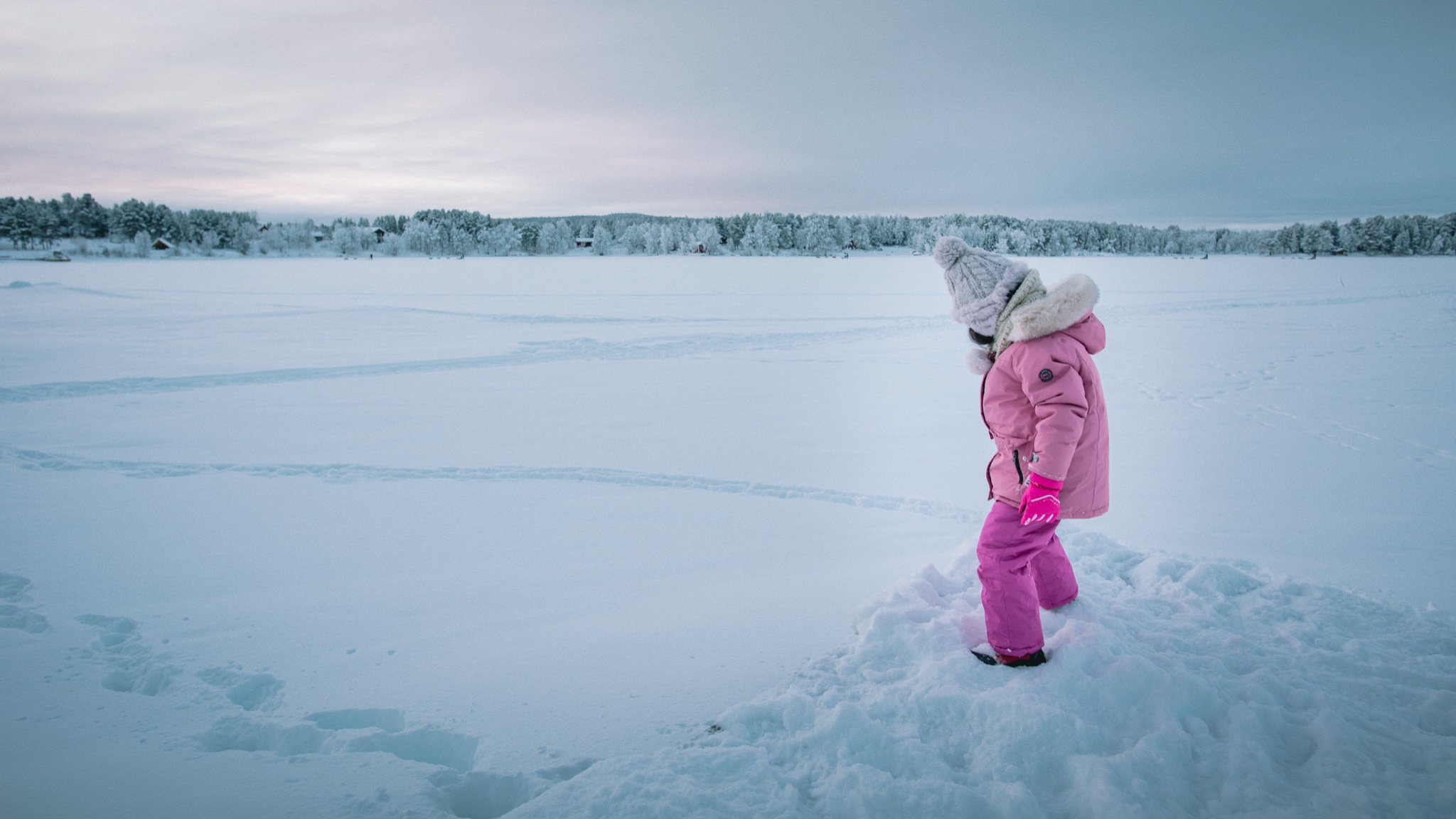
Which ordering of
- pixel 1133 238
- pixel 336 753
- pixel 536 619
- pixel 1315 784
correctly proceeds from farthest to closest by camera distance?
pixel 1133 238
pixel 536 619
pixel 336 753
pixel 1315 784

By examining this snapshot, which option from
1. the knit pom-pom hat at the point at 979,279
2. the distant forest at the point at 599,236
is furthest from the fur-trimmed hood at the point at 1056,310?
the distant forest at the point at 599,236

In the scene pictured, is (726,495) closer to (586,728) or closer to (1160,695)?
(586,728)

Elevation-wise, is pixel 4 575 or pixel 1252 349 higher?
pixel 1252 349

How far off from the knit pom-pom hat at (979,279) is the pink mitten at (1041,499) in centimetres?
58

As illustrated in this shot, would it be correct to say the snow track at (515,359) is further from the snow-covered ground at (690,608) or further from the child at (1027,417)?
the child at (1027,417)

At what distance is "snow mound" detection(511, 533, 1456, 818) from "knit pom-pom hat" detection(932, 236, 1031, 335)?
3.85 feet

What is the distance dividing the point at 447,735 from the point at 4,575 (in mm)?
2732

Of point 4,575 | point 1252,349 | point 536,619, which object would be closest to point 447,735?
point 536,619

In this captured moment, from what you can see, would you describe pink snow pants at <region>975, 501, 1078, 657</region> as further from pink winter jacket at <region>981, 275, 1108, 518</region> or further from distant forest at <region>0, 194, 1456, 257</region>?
distant forest at <region>0, 194, 1456, 257</region>

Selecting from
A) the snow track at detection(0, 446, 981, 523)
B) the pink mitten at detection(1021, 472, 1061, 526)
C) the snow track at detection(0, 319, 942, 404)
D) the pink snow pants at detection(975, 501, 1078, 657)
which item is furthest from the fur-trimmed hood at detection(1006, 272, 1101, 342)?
the snow track at detection(0, 319, 942, 404)

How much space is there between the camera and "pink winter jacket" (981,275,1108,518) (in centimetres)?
213

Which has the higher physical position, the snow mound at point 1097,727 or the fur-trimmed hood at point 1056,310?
the fur-trimmed hood at point 1056,310

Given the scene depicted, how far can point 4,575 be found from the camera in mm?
3154

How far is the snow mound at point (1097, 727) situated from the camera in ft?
5.85
